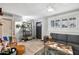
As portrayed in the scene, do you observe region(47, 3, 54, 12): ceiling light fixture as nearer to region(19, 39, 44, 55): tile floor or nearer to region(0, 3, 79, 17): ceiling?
region(0, 3, 79, 17): ceiling

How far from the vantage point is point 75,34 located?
156 centimetres

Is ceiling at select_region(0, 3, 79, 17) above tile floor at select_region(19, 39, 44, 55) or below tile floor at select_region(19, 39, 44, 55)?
above

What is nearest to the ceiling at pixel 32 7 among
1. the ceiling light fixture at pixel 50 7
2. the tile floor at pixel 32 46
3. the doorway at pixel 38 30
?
the ceiling light fixture at pixel 50 7

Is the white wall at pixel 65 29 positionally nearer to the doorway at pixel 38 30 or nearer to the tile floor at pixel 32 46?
the doorway at pixel 38 30

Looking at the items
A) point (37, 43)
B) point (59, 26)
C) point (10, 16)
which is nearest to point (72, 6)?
point (59, 26)

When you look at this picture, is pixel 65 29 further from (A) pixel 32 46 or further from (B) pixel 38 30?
(A) pixel 32 46

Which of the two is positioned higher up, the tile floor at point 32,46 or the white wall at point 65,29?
the white wall at point 65,29

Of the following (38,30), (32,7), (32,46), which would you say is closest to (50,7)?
(32,7)

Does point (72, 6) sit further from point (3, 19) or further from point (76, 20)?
point (3, 19)

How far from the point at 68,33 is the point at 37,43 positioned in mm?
488

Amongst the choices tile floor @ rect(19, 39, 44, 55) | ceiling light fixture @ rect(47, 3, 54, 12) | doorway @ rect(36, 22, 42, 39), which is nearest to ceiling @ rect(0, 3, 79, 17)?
ceiling light fixture @ rect(47, 3, 54, 12)

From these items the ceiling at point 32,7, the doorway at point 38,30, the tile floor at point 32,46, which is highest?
Result: the ceiling at point 32,7

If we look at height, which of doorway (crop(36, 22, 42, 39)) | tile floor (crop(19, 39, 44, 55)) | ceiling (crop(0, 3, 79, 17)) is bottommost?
tile floor (crop(19, 39, 44, 55))

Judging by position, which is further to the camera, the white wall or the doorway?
the doorway
